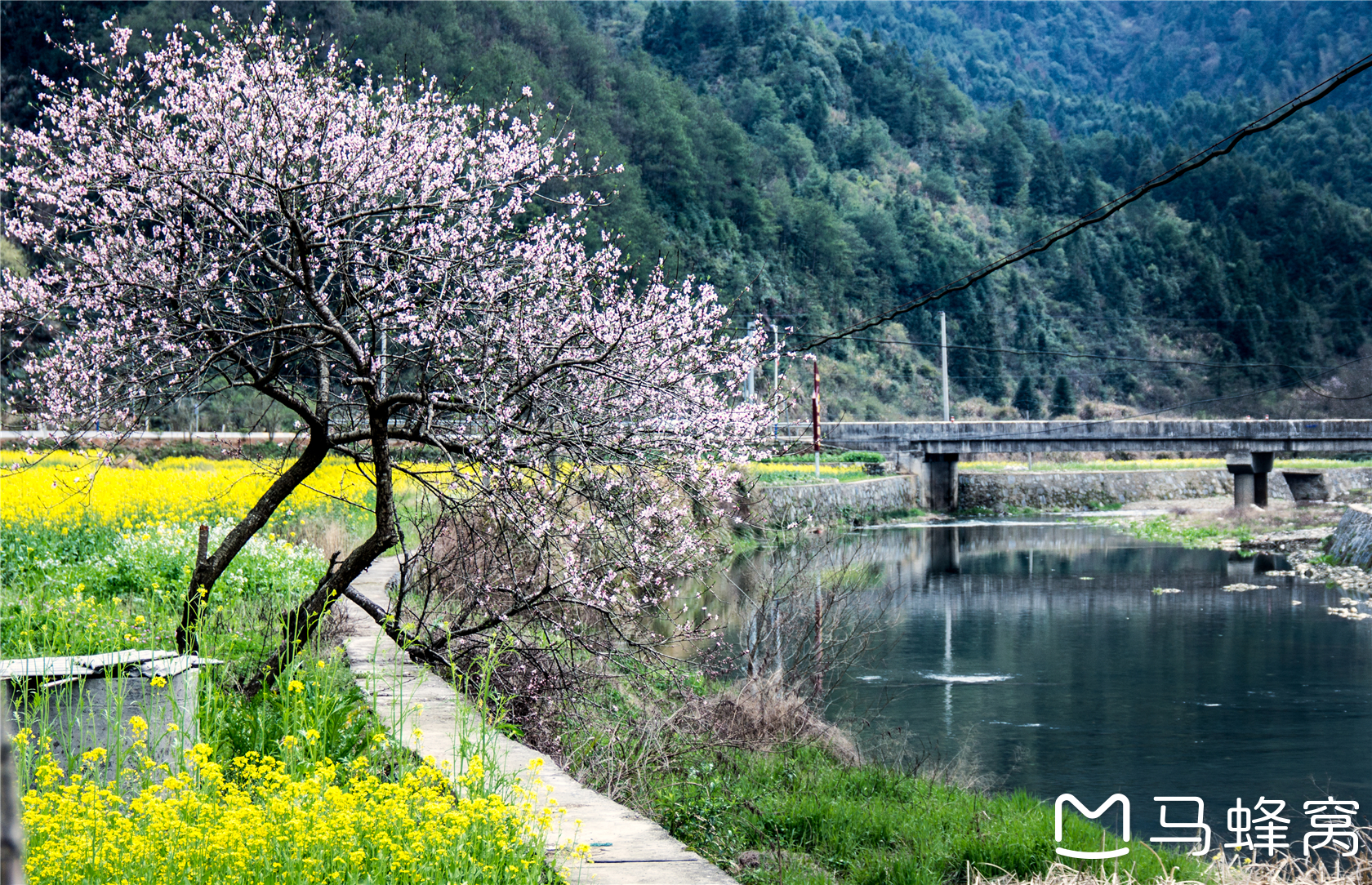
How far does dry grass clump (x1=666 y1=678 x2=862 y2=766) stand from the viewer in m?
8.77

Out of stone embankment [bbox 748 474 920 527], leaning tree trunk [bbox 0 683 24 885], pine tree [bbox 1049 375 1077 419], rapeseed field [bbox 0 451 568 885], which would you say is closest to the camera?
leaning tree trunk [bbox 0 683 24 885]

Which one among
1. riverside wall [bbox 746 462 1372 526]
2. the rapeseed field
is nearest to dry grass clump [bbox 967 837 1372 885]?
the rapeseed field

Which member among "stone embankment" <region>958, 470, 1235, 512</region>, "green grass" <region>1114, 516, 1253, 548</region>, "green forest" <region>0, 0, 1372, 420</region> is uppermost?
"green forest" <region>0, 0, 1372, 420</region>

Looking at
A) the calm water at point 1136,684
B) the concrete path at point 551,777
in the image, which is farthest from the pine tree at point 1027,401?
the concrete path at point 551,777

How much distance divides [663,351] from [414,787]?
12.7 ft

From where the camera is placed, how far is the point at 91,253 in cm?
650

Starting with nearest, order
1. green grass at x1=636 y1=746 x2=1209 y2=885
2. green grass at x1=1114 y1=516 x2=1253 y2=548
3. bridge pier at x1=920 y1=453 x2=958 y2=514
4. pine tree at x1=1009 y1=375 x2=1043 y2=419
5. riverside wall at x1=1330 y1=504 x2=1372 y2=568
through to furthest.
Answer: green grass at x1=636 y1=746 x2=1209 y2=885
riverside wall at x1=1330 y1=504 x2=1372 y2=568
green grass at x1=1114 y1=516 x2=1253 y2=548
bridge pier at x1=920 y1=453 x2=958 y2=514
pine tree at x1=1009 y1=375 x2=1043 y2=419

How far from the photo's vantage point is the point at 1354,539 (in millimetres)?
24578

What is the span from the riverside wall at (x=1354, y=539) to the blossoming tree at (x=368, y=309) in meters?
21.1

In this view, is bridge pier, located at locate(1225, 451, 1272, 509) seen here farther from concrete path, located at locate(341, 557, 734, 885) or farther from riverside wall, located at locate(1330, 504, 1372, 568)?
concrete path, located at locate(341, 557, 734, 885)

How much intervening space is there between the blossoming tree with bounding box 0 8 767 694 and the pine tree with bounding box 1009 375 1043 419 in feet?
233

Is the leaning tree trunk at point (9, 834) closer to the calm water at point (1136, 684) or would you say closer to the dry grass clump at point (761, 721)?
the dry grass clump at point (761, 721)

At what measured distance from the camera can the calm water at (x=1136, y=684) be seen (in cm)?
1002

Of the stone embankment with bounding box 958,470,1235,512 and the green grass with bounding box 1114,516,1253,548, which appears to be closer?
the green grass with bounding box 1114,516,1253,548
